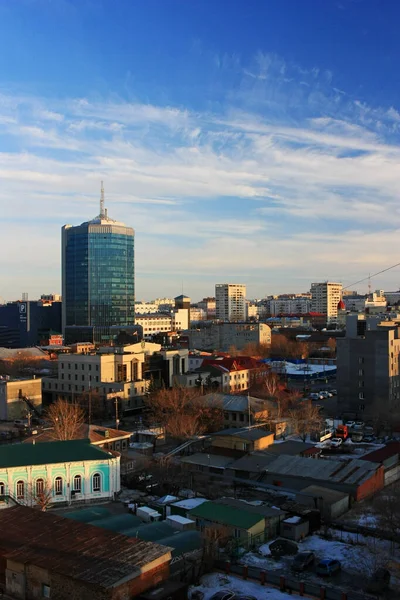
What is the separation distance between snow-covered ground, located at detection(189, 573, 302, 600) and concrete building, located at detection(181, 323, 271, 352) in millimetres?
57195

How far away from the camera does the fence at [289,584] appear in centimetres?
1271

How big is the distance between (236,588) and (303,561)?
2.14 metres

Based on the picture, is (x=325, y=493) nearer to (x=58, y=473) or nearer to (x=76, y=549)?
(x=58, y=473)

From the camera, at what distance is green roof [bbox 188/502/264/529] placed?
16.1 metres

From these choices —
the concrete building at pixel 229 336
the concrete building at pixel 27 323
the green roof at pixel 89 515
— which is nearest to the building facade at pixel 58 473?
the green roof at pixel 89 515

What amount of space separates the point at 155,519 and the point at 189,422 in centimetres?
964

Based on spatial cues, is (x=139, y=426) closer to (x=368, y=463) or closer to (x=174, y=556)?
(x=368, y=463)

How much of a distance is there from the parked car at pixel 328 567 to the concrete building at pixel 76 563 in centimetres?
383

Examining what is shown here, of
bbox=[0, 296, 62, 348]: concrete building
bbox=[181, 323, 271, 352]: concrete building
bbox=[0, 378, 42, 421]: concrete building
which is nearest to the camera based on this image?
bbox=[0, 378, 42, 421]: concrete building

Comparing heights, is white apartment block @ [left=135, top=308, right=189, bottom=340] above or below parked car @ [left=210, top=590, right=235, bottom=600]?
above

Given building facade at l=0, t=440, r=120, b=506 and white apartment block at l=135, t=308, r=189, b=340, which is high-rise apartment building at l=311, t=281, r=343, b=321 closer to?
white apartment block at l=135, t=308, r=189, b=340

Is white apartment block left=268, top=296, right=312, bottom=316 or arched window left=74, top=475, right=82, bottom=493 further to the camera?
white apartment block left=268, top=296, right=312, bottom=316

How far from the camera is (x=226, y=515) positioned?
654 inches

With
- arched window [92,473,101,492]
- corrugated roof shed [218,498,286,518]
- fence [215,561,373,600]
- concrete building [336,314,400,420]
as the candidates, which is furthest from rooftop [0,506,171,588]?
concrete building [336,314,400,420]
